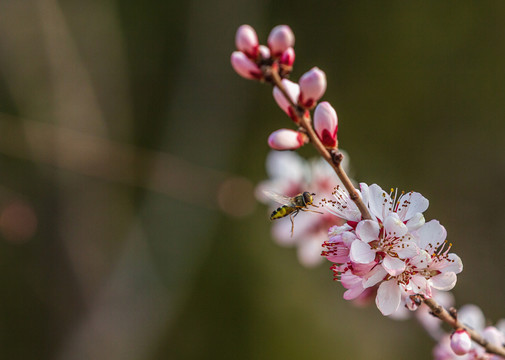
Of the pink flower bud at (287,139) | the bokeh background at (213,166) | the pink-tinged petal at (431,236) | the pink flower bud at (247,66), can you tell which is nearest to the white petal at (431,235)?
the pink-tinged petal at (431,236)

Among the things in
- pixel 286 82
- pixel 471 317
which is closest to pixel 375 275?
pixel 286 82

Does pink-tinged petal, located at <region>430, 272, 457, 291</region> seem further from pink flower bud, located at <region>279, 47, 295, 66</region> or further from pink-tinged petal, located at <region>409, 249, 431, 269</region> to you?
pink flower bud, located at <region>279, 47, 295, 66</region>

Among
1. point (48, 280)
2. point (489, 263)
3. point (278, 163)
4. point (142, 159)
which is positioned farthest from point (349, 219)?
point (48, 280)

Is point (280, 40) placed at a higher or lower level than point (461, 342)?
higher

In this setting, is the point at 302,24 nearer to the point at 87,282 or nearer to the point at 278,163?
the point at 278,163

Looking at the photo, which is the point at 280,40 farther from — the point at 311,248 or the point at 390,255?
the point at 311,248

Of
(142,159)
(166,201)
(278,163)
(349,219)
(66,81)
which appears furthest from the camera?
(166,201)

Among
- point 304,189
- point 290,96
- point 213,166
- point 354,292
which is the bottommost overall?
point 354,292
